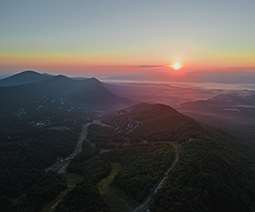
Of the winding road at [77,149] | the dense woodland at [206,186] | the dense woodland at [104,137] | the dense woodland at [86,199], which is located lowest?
the winding road at [77,149]

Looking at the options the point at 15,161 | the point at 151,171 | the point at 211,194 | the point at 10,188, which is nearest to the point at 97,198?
the point at 151,171

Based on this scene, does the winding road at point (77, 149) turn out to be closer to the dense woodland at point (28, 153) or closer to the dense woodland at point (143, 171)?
the dense woodland at point (28, 153)

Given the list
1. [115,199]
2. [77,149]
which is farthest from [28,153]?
[115,199]

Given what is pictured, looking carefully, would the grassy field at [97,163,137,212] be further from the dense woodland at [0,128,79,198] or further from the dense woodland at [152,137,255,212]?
the dense woodland at [0,128,79,198]

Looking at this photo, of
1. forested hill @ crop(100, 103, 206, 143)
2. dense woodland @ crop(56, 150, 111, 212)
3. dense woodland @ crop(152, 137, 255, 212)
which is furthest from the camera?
forested hill @ crop(100, 103, 206, 143)

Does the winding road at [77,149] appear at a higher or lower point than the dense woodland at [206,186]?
lower

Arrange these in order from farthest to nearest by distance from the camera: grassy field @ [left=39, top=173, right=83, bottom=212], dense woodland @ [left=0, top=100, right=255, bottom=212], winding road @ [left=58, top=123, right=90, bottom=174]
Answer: winding road @ [left=58, top=123, right=90, bottom=174] < grassy field @ [left=39, top=173, right=83, bottom=212] < dense woodland @ [left=0, top=100, right=255, bottom=212]

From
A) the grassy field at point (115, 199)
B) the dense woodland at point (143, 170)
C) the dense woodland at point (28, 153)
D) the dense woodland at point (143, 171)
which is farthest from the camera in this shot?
the dense woodland at point (28, 153)

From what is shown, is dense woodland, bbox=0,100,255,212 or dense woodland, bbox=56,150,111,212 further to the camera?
dense woodland, bbox=56,150,111,212

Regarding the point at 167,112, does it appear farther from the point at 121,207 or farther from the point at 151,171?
the point at 121,207

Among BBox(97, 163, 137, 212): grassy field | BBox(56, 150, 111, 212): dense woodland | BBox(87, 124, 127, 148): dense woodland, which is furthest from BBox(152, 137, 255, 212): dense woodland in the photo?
BBox(87, 124, 127, 148): dense woodland

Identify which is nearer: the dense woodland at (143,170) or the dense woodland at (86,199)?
the dense woodland at (86,199)

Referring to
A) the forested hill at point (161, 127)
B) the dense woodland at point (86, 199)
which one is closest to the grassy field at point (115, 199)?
the dense woodland at point (86, 199)
